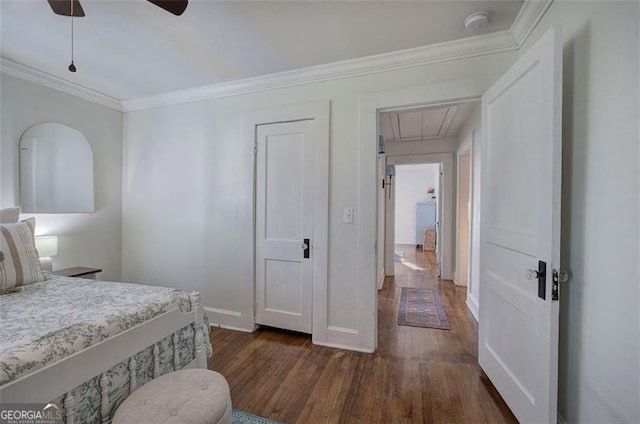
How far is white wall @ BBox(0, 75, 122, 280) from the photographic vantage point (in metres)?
2.41

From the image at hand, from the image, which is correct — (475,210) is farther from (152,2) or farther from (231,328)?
(152,2)

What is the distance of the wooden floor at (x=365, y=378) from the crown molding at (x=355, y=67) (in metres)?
2.40

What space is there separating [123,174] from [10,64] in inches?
51.1

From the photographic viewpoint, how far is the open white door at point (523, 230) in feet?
4.20

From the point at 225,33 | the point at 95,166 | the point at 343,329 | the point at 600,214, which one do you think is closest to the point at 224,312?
the point at 343,329

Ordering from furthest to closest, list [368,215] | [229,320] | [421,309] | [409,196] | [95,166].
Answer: [409,196], [421,309], [95,166], [229,320], [368,215]

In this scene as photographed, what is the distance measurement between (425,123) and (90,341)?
4115 millimetres

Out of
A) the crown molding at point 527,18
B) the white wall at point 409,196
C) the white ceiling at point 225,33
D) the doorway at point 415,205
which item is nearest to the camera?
the crown molding at point 527,18

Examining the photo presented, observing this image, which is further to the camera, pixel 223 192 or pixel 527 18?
pixel 223 192

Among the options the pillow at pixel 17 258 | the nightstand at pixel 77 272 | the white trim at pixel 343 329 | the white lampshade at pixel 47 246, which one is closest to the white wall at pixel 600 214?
Result: the white trim at pixel 343 329

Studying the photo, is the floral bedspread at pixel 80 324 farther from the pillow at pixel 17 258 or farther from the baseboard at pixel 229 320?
the baseboard at pixel 229 320

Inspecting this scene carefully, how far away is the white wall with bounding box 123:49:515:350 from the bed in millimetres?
1162

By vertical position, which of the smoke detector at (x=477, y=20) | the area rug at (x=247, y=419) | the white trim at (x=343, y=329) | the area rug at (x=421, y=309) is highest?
the smoke detector at (x=477, y=20)

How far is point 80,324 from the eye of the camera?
114 centimetres
